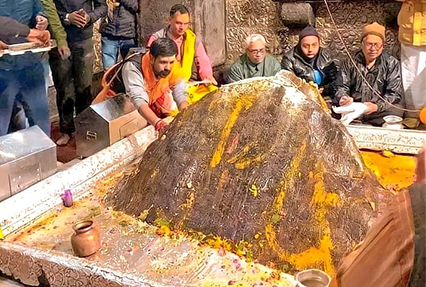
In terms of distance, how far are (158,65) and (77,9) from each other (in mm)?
1295

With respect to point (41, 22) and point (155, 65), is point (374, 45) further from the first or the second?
point (41, 22)

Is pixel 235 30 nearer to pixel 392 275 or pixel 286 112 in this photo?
pixel 286 112

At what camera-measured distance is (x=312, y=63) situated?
18.0 ft

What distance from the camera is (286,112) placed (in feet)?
11.0

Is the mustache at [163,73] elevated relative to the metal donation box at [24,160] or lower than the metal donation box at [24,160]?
elevated

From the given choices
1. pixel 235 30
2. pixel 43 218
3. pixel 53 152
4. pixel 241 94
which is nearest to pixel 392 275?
pixel 241 94

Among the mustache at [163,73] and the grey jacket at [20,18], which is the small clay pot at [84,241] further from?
the grey jacket at [20,18]

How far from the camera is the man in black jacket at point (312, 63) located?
5.41 meters

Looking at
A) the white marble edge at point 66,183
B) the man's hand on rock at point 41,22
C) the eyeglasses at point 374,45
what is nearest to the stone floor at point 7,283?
the white marble edge at point 66,183

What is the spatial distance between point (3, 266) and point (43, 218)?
1.63ft

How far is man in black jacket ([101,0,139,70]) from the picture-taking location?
19.4ft

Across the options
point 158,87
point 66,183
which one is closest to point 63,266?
point 66,183

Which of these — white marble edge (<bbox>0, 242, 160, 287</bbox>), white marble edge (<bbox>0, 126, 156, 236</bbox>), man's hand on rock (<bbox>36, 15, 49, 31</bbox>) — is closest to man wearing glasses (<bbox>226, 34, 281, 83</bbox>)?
white marble edge (<bbox>0, 126, 156, 236</bbox>)

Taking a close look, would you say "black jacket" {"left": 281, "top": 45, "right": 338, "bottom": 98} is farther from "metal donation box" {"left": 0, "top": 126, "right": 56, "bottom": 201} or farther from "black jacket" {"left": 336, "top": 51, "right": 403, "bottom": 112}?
"metal donation box" {"left": 0, "top": 126, "right": 56, "bottom": 201}
